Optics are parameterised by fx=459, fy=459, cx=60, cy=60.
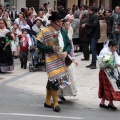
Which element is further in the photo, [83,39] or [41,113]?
[83,39]

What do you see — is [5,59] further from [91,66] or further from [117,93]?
[117,93]

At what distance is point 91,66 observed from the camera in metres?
14.1

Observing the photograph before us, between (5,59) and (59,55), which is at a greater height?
(59,55)

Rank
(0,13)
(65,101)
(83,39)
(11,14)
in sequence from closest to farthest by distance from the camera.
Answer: (65,101)
(83,39)
(0,13)
(11,14)

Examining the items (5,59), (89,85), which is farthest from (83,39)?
(89,85)

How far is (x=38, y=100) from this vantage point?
9375mm

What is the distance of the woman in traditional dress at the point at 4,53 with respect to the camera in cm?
1292

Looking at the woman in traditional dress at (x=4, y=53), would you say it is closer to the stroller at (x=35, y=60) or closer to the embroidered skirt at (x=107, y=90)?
the stroller at (x=35, y=60)

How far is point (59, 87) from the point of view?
838 cm

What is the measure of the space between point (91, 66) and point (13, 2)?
20069 mm

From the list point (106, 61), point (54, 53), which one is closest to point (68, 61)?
point (54, 53)

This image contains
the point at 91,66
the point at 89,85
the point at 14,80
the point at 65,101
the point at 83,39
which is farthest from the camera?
the point at 83,39

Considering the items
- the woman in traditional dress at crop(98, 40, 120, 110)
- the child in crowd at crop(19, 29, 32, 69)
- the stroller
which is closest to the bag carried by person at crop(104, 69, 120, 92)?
the woman in traditional dress at crop(98, 40, 120, 110)

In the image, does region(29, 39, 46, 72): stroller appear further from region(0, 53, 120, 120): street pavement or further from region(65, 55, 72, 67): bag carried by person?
region(65, 55, 72, 67): bag carried by person
